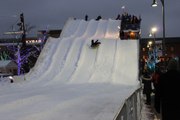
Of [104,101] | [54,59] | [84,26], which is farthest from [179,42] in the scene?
[104,101]

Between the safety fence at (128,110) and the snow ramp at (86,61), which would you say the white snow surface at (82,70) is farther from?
the safety fence at (128,110)

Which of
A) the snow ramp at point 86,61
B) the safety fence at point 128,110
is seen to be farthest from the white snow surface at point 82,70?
the safety fence at point 128,110

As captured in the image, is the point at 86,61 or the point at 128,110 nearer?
the point at 128,110

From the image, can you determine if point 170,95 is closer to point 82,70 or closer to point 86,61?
point 82,70

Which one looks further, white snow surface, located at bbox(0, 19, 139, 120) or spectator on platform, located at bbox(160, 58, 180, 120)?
white snow surface, located at bbox(0, 19, 139, 120)

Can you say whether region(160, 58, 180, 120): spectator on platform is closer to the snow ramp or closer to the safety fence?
the safety fence

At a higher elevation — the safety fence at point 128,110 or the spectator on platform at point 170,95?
the spectator on platform at point 170,95

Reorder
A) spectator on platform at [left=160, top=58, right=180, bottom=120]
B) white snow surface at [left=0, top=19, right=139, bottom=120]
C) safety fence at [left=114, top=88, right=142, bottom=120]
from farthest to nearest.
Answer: white snow surface at [left=0, top=19, right=139, bottom=120] → spectator on platform at [left=160, top=58, right=180, bottom=120] → safety fence at [left=114, top=88, right=142, bottom=120]

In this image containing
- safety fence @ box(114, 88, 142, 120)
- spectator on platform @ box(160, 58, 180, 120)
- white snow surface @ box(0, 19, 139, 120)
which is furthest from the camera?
white snow surface @ box(0, 19, 139, 120)

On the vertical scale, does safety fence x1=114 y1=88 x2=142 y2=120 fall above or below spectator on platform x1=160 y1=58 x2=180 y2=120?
below

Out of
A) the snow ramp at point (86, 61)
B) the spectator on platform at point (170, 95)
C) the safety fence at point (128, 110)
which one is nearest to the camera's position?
the safety fence at point (128, 110)

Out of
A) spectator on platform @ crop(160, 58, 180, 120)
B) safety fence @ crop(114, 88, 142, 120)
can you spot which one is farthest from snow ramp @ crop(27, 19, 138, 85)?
spectator on platform @ crop(160, 58, 180, 120)

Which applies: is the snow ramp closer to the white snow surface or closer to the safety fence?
the white snow surface

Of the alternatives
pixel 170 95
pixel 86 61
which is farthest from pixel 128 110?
pixel 86 61
